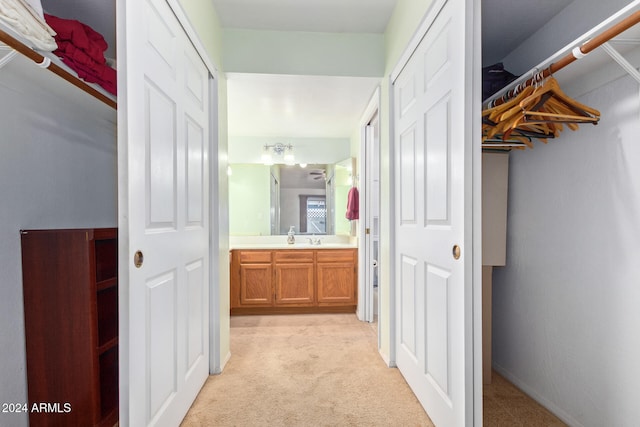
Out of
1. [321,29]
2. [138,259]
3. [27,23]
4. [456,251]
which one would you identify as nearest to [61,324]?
[138,259]

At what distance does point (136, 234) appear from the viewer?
1.13m

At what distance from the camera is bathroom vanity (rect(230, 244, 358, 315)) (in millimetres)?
3484

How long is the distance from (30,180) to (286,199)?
9.43 ft

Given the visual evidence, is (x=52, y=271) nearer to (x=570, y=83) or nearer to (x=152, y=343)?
(x=152, y=343)

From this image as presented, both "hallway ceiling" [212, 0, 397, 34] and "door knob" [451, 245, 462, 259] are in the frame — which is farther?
"hallway ceiling" [212, 0, 397, 34]

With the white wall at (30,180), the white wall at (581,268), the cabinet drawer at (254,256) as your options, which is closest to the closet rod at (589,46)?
the white wall at (581,268)

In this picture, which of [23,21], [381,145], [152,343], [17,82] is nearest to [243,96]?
[381,145]

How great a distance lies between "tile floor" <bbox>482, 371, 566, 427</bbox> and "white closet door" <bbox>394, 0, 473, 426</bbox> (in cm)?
38

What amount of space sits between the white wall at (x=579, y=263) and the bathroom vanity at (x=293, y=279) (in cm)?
177

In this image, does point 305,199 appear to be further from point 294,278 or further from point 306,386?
point 306,386

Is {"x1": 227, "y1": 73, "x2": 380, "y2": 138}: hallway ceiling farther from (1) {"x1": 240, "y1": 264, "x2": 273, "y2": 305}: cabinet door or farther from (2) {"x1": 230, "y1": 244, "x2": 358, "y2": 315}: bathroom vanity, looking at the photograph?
(1) {"x1": 240, "y1": 264, "x2": 273, "y2": 305}: cabinet door

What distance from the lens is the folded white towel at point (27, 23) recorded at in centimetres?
97

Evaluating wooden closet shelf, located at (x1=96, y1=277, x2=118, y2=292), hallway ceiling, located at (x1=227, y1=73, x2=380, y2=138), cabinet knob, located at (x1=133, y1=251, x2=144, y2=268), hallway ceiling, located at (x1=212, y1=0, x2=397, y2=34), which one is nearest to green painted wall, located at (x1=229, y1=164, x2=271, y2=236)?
hallway ceiling, located at (x1=227, y1=73, x2=380, y2=138)

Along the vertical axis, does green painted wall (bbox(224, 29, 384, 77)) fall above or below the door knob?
above
